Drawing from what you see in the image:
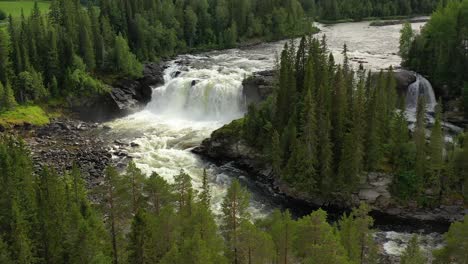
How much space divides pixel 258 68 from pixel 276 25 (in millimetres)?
54957

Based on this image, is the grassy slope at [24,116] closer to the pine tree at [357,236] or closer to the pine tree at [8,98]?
the pine tree at [8,98]

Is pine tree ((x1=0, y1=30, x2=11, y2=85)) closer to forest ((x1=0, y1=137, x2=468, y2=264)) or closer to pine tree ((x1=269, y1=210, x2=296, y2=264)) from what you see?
forest ((x1=0, y1=137, x2=468, y2=264))

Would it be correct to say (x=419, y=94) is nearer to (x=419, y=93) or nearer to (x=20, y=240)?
(x=419, y=93)

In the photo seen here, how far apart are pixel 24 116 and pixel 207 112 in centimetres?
3766

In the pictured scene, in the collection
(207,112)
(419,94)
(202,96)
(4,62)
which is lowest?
(207,112)

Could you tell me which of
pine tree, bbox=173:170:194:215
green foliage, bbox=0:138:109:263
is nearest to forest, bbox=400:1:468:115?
pine tree, bbox=173:170:194:215

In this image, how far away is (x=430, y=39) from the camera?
364 ft

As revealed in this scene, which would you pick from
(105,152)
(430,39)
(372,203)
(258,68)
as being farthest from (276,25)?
(372,203)

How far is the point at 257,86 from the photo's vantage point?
108 m

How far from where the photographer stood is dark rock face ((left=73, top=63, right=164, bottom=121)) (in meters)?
113

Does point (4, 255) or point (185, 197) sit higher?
point (185, 197)

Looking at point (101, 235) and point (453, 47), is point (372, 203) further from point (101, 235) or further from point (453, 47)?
point (453, 47)

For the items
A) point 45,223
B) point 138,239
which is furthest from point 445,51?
point 45,223

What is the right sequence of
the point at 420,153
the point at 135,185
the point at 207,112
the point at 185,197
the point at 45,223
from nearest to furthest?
the point at 45,223 → the point at 185,197 → the point at 135,185 → the point at 420,153 → the point at 207,112
